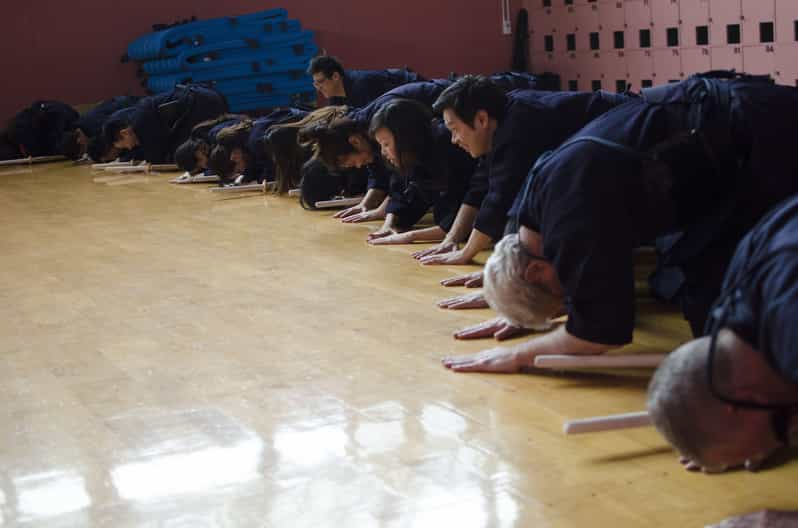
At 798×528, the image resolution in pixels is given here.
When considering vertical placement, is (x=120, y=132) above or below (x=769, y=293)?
below

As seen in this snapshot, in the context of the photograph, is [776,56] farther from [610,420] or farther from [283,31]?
[610,420]

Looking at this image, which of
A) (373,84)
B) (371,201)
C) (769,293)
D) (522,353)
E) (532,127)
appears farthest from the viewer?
(373,84)

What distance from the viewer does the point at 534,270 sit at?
2.43m

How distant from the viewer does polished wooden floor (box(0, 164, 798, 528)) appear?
1935 millimetres

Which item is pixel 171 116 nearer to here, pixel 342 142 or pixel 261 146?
pixel 261 146

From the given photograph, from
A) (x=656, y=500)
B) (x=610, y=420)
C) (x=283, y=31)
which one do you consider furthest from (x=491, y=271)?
(x=283, y=31)

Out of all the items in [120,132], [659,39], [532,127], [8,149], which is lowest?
[8,149]

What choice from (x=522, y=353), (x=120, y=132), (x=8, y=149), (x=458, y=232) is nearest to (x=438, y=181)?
(x=458, y=232)

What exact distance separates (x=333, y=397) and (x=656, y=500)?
97 cm

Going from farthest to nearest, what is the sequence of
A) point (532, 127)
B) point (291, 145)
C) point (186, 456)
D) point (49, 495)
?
point (291, 145)
point (532, 127)
point (186, 456)
point (49, 495)

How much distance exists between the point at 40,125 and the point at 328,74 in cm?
372

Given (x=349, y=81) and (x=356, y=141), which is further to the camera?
(x=349, y=81)

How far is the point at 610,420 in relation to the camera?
6.87 feet

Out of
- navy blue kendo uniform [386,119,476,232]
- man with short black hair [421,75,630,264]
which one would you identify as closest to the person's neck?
man with short black hair [421,75,630,264]
